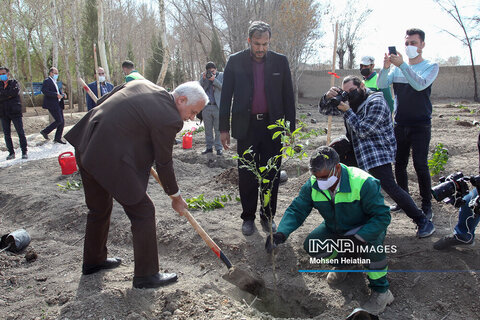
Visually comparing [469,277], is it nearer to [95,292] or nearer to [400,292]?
[400,292]

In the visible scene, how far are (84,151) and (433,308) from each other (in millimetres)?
2763

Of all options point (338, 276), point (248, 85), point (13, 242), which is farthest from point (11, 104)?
point (338, 276)

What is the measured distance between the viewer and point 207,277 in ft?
10.00

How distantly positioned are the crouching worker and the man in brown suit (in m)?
0.95

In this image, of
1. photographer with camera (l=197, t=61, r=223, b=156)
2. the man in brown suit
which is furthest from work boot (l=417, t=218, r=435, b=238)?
photographer with camera (l=197, t=61, r=223, b=156)

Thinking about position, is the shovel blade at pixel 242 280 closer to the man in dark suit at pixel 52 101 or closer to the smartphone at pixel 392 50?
the smartphone at pixel 392 50

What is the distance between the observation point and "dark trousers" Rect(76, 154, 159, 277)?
8.30 ft

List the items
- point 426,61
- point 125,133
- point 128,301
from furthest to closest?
point 426,61 → point 128,301 → point 125,133

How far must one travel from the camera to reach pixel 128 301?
2488 mm

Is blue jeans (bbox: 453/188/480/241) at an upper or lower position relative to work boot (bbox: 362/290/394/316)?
upper

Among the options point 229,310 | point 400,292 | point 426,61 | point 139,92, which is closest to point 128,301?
point 229,310

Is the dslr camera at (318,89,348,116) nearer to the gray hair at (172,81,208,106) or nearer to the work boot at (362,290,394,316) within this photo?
the gray hair at (172,81,208,106)

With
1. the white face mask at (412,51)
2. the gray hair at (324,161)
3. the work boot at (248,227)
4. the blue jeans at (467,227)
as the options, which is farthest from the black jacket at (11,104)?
the blue jeans at (467,227)

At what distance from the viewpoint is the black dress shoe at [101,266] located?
2932mm
